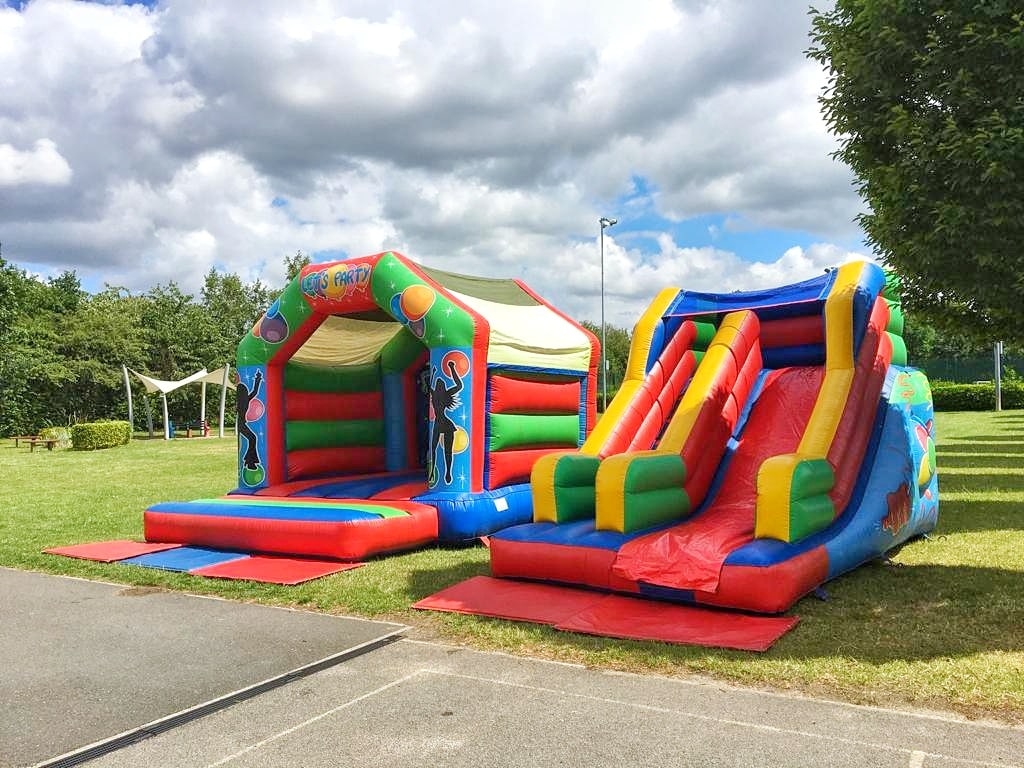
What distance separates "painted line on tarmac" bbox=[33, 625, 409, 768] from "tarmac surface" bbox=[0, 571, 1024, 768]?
54 mm

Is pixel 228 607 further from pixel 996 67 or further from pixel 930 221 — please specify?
pixel 996 67

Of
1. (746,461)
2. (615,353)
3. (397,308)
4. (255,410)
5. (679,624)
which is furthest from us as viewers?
(615,353)

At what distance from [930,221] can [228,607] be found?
551 cm

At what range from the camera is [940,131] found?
518 cm

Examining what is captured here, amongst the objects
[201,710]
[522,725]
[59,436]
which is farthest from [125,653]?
[59,436]

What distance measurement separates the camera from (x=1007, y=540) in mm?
7645

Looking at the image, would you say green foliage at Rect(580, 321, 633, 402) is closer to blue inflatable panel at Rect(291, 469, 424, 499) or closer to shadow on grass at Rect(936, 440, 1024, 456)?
shadow on grass at Rect(936, 440, 1024, 456)

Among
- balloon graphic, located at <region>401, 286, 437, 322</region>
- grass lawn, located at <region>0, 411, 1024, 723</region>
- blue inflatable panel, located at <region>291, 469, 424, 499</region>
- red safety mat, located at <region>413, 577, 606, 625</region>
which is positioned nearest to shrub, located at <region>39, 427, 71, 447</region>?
grass lawn, located at <region>0, 411, 1024, 723</region>

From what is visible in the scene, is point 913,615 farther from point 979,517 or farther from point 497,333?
point 497,333

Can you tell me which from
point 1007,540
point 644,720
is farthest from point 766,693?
point 1007,540

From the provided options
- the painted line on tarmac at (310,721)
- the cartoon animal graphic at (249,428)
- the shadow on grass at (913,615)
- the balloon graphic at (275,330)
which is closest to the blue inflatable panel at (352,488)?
the cartoon animal graphic at (249,428)

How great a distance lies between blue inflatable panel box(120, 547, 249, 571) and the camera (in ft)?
24.6

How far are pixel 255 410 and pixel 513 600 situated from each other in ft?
15.3

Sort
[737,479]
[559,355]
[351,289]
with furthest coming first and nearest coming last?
[559,355] → [351,289] → [737,479]
